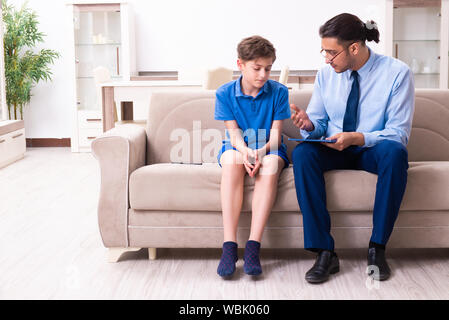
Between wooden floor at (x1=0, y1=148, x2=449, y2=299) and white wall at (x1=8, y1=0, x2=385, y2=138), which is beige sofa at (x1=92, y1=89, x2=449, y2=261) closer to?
wooden floor at (x1=0, y1=148, x2=449, y2=299)

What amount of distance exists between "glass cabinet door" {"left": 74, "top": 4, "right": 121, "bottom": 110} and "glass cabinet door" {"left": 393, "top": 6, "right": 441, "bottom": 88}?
2799mm

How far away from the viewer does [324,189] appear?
2.13 m

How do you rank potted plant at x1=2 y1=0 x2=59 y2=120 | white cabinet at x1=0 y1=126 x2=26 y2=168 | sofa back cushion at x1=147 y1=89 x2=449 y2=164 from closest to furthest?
sofa back cushion at x1=147 y1=89 x2=449 y2=164 < white cabinet at x1=0 y1=126 x2=26 y2=168 < potted plant at x1=2 y1=0 x2=59 y2=120

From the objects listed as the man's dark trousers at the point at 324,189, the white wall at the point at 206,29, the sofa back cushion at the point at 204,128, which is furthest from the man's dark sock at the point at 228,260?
the white wall at the point at 206,29

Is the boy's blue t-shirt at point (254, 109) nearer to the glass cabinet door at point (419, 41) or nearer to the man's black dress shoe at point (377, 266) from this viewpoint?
the man's black dress shoe at point (377, 266)

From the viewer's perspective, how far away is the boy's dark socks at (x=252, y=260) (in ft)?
6.83

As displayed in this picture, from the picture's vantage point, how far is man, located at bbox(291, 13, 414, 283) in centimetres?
207

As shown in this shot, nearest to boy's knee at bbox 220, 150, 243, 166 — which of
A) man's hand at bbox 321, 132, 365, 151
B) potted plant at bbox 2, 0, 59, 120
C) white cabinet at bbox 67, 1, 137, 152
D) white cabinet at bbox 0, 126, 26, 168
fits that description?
man's hand at bbox 321, 132, 365, 151

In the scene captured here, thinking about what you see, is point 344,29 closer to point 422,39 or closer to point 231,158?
point 231,158

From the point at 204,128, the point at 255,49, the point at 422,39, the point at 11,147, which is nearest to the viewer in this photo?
the point at 255,49

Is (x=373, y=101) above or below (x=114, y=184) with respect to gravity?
above

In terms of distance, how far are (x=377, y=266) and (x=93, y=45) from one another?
4.52 metres

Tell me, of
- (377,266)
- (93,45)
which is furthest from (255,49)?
(93,45)

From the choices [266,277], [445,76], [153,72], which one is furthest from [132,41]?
[266,277]
